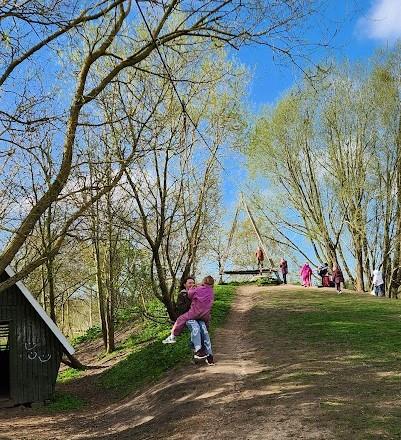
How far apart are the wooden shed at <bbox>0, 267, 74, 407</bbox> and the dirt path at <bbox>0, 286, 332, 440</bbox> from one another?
958 millimetres

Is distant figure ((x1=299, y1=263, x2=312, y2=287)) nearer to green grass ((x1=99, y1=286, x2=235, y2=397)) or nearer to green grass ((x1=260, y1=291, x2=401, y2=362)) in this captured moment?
green grass ((x1=260, y1=291, x2=401, y2=362))

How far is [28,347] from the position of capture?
54.3 feet

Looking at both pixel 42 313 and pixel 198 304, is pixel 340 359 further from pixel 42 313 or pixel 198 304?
pixel 42 313

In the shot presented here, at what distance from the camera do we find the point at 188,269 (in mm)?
18672

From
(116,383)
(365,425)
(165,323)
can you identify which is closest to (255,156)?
(165,323)

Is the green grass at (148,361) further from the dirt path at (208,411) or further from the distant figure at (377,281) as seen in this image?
the distant figure at (377,281)

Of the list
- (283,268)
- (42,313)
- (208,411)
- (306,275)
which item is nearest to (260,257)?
(283,268)

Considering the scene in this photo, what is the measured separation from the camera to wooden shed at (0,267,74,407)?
53.4ft

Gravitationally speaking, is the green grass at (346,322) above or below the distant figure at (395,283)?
below

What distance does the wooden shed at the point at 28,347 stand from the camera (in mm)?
16266

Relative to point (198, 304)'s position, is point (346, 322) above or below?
below

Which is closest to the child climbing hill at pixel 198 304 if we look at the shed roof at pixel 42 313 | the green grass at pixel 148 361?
the green grass at pixel 148 361

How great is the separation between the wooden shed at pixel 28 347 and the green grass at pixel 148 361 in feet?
6.45

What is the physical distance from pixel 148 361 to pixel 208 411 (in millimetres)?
8023
